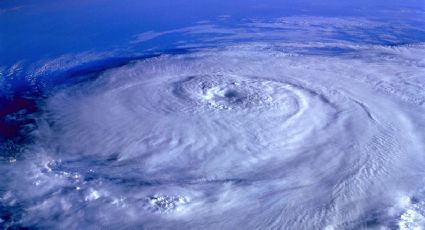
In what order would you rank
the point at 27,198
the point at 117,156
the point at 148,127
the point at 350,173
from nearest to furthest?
the point at 27,198, the point at 350,173, the point at 117,156, the point at 148,127

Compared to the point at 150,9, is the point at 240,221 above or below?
below

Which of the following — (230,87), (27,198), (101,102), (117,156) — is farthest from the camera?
(230,87)

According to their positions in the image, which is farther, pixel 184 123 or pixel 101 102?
pixel 101 102

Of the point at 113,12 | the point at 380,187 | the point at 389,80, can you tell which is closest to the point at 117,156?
the point at 380,187

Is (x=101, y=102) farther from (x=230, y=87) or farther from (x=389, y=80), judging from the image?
(x=389, y=80)

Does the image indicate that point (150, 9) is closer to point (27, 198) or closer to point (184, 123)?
point (184, 123)

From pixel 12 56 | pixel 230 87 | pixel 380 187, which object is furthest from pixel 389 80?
pixel 12 56
